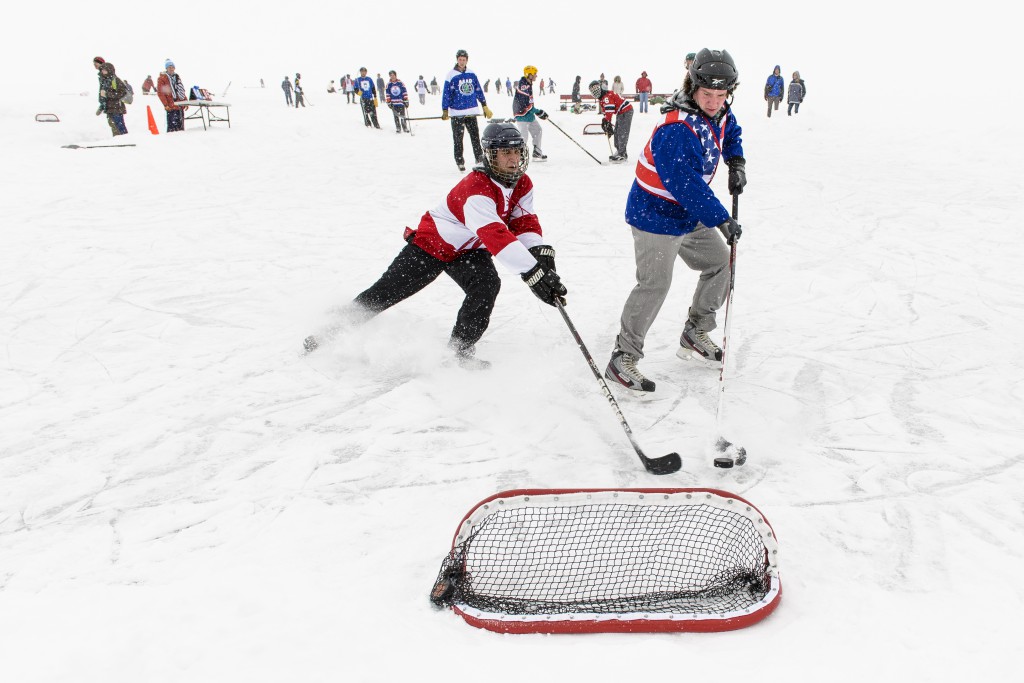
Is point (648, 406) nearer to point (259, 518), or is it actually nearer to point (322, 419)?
point (322, 419)

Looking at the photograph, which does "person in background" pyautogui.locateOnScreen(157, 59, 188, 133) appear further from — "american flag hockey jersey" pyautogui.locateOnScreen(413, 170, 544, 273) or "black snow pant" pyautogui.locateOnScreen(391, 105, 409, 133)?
"american flag hockey jersey" pyautogui.locateOnScreen(413, 170, 544, 273)

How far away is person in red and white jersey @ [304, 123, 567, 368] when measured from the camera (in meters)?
3.03

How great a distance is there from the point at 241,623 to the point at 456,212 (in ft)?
7.35

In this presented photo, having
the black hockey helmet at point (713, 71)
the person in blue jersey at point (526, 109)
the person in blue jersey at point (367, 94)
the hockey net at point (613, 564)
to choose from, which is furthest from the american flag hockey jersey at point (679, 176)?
the person in blue jersey at point (367, 94)

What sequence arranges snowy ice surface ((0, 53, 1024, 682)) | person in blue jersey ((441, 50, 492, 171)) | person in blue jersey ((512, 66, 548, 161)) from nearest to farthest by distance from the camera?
snowy ice surface ((0, 53, 1024, 682)) < person in blue jersey ((441, 50, 492, 171)) < person in blue jersey ((512, 66, 548, 161))

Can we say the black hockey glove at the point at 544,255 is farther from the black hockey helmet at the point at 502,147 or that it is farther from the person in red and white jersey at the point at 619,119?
the person in red and white jersey at the point at 619,119

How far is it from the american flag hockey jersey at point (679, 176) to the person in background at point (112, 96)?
41.4ft

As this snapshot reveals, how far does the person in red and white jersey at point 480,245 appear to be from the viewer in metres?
3.03

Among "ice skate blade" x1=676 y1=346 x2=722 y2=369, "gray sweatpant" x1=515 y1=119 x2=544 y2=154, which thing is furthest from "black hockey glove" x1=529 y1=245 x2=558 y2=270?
"gray sweatpant" x1=515 y1=119 x2=544 y2=154

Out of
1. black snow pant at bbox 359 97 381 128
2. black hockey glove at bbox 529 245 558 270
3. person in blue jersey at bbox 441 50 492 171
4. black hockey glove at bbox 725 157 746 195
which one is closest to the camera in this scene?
black hockey glove at bbox 529 245 558 270

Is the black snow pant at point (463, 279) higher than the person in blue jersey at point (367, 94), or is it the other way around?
the person in blue jersey at point (367, 94)

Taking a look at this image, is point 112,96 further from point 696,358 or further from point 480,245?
point 696,358

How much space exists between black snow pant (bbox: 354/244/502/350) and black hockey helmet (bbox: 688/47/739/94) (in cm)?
146

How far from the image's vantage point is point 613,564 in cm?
212
